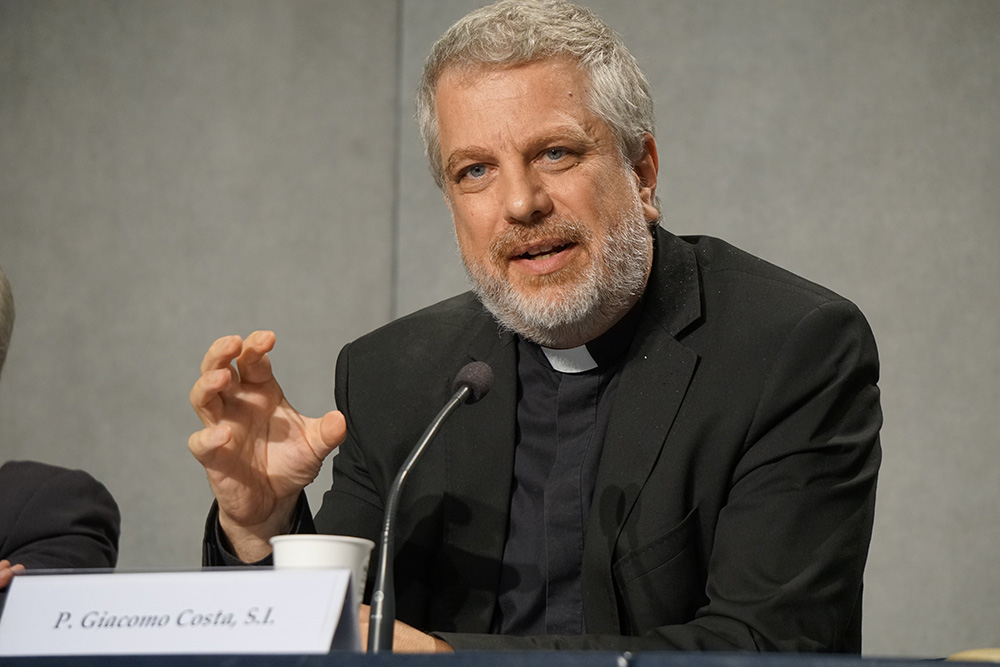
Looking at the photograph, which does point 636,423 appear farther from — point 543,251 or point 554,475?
point 543,251

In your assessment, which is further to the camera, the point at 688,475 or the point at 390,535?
the point at 688,475

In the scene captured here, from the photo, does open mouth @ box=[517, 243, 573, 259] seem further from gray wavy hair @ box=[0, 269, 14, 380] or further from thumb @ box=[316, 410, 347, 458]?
gray wavy hair @ box=[0, 269, 14, 380]

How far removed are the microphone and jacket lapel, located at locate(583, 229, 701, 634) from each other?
1.26 ft

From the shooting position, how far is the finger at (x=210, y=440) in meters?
1.36

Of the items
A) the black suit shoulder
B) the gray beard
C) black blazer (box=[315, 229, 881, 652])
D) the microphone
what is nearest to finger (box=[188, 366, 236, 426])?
the microphone

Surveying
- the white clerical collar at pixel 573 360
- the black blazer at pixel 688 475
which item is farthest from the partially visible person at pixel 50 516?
the white clerical collar at pixel 573 360

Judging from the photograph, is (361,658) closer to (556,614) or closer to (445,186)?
(556,614)

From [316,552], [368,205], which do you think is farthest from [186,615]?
[368,205]

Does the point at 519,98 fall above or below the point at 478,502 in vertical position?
above

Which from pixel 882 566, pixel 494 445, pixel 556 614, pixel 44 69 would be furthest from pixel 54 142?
pixel 882 566

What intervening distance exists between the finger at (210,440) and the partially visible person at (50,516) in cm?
82

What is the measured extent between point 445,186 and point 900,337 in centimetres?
173

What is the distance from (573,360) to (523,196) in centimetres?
34

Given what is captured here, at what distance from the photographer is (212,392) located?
1365mm
